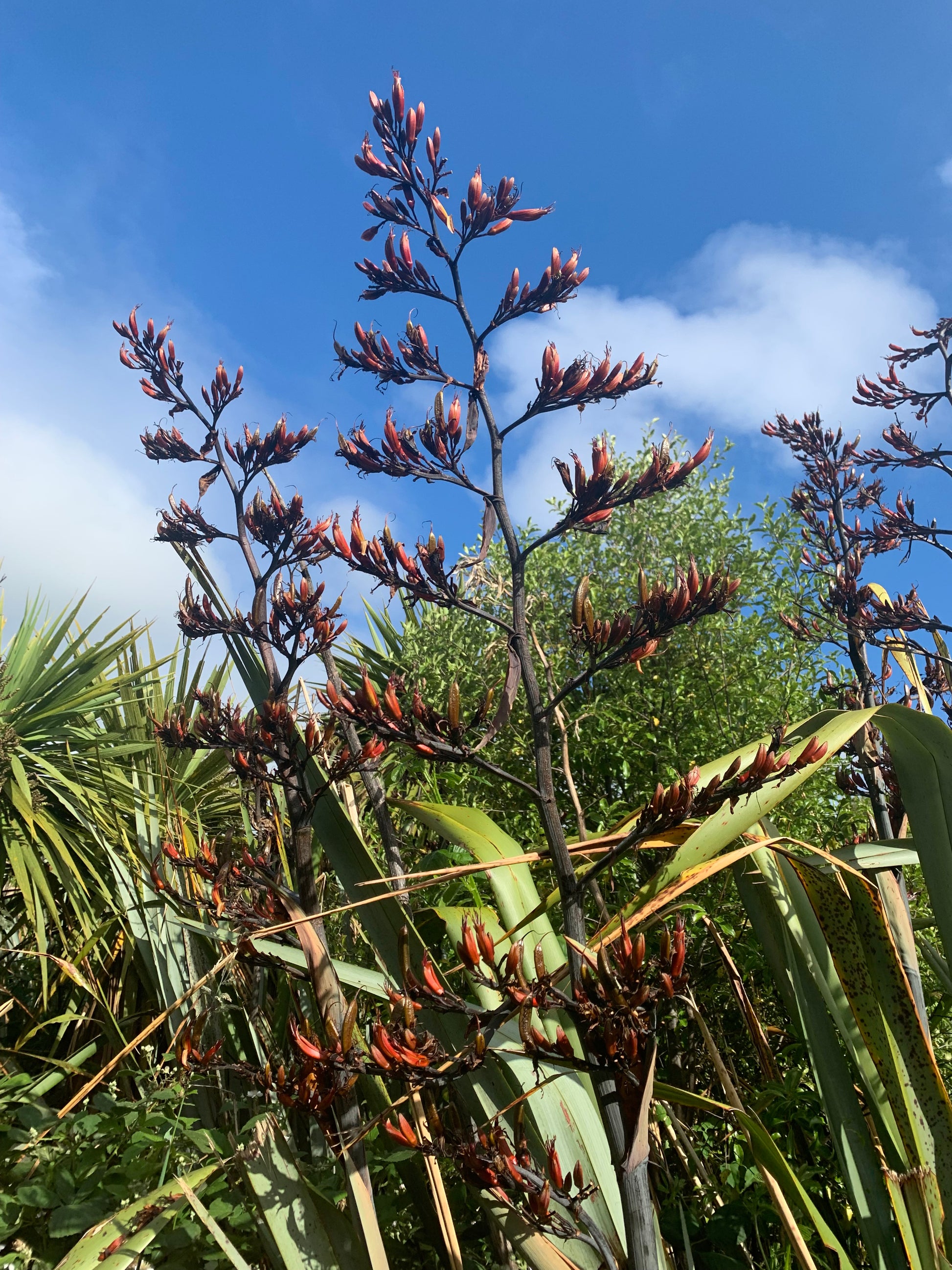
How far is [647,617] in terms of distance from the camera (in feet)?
5.35

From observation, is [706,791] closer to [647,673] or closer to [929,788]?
[929,788]

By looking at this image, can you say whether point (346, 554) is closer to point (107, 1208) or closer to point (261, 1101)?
point (261, 1101)

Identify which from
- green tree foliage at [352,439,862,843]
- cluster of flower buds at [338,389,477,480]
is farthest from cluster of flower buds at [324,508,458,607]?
green tree foliage at [352,439,862,843]

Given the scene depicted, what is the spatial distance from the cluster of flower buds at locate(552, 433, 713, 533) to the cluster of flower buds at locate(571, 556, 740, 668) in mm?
263

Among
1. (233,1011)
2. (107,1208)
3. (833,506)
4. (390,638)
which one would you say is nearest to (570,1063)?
(107,1208)

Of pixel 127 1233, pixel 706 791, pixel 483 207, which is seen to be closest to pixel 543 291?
pixel 483 207

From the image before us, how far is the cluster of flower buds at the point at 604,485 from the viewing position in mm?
1827

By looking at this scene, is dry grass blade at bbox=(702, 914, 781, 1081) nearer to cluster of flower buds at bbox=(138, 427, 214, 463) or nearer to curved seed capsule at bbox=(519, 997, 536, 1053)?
curved seed capsule at bbox=(519, 997, 536, 1053)

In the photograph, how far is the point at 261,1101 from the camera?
6.76ft

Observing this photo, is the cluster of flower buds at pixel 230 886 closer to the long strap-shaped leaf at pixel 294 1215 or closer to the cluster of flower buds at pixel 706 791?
the long strap-shaped leaf at pixel 294 1215

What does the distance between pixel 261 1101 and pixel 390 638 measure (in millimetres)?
3538

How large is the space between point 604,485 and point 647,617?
36cm

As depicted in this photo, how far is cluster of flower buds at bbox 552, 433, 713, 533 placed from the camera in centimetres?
183

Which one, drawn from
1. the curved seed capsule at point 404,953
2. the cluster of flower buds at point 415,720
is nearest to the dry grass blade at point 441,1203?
the curved seed capsule at point 404,953
